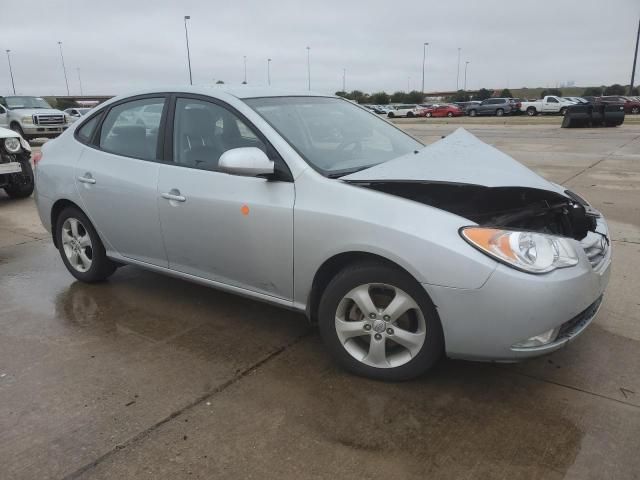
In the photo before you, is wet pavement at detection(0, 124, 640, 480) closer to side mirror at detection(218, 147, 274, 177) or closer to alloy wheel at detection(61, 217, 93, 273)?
alloy wheel at detection(61, 217, 93, 273)

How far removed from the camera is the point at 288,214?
3.17 meters

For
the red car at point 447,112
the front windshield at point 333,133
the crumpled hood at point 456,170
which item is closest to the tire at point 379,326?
the crumpled hood at point 456,170

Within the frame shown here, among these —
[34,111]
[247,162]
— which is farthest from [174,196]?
[34,111]

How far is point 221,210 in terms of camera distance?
136 inches

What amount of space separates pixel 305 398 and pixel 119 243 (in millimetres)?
2138

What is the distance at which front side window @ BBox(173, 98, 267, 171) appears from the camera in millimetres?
3564

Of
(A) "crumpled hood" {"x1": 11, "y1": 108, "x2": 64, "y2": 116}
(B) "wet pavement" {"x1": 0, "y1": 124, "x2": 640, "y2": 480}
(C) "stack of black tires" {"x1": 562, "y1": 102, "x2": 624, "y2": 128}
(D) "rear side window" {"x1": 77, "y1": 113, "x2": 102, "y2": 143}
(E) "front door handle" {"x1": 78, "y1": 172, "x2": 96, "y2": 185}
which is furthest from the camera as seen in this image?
(C) "stack of black tires" {"x1": 562, "y1": 102, "x2": 624, "y2": 128}

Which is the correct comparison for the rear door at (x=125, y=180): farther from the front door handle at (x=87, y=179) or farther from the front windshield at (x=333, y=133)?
the front windshield at (x=333, y=133)

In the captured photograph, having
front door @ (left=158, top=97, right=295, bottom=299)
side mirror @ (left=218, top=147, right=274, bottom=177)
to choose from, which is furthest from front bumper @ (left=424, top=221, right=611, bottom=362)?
side mirror @ (left=218, top=147, right=274, bottom=177)

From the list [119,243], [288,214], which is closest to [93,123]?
[119,243]

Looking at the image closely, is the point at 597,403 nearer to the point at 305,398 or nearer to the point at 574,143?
the point at 305,398

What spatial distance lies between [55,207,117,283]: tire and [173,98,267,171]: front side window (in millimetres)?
1252

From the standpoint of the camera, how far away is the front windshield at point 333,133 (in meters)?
3.42

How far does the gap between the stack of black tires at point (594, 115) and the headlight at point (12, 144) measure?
23060 mm
